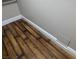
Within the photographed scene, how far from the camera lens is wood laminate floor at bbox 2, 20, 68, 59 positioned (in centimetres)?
186

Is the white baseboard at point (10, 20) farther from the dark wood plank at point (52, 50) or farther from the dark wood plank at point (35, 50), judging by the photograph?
the dark wood plank at point (52, 50)

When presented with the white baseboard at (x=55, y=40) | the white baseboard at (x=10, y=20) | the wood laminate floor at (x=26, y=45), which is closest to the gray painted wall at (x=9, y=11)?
the white baseboard at (x=10, y=20)

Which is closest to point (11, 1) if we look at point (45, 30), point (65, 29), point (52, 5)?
point (45, 30)

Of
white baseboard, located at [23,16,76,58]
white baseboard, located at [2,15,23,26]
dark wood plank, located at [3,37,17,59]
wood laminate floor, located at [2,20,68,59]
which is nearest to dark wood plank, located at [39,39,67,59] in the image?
wood laminate floor, located at [2,20,68,59]

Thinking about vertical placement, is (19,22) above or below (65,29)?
below

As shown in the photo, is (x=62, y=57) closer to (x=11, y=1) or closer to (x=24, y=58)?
(x=24, y=58)

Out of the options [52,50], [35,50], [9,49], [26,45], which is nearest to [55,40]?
[52,50]

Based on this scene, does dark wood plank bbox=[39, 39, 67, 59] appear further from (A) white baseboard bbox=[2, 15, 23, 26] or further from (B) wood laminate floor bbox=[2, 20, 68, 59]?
(A) white baseboard bbox=[2, 15, 23, 26]

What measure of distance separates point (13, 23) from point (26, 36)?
80cm

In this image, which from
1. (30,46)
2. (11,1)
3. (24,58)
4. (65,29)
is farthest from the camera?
(11,1)

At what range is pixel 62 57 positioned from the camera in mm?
1742

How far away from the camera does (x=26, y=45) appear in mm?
2115

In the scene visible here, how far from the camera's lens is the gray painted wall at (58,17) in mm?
1543

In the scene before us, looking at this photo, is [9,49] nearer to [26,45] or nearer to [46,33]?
[26,45]
